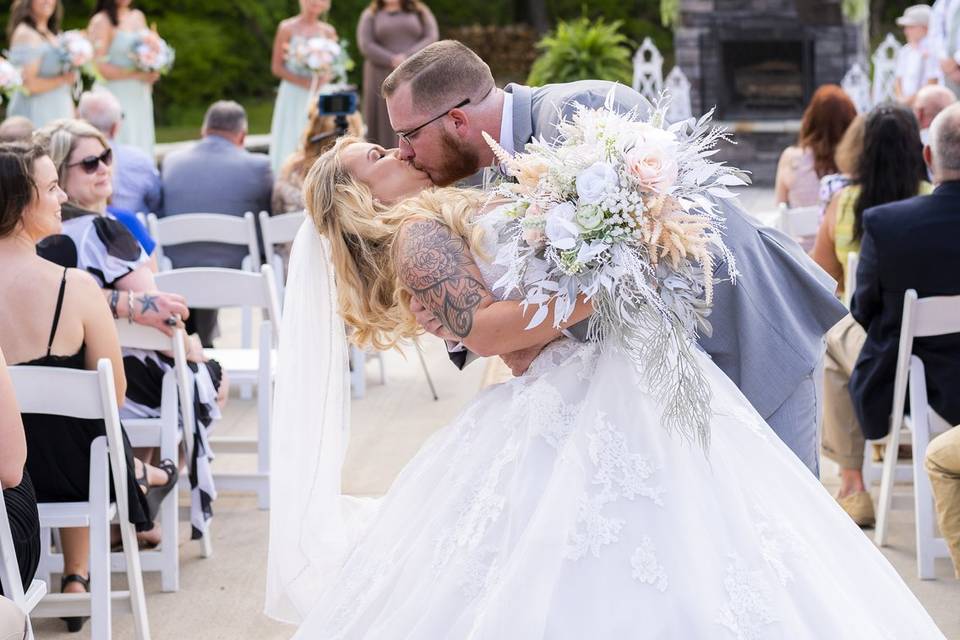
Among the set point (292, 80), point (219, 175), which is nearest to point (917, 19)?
point (292, 80)

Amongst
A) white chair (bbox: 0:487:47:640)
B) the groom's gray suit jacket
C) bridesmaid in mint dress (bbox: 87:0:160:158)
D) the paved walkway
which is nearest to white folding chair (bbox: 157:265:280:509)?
the paved walkway

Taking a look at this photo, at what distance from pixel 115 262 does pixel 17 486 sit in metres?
1.44

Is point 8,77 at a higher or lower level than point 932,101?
higher

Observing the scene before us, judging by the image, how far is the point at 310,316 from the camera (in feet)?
11.6

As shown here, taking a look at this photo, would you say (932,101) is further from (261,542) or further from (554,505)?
(554,505)

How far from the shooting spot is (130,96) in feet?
38.8

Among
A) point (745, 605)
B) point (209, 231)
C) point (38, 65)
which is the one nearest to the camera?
point (745, 605)

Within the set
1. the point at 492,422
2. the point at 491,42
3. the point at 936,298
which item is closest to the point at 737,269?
the point at 492,422

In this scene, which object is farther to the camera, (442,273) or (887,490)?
(887,490)

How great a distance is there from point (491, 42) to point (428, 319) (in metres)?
21.2

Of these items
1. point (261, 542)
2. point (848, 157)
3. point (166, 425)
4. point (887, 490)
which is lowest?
point (261, 542)

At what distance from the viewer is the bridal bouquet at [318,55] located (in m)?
11.2

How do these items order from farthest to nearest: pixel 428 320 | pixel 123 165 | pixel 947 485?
pixel 123 165, pixel 947 485, pixel 428 320

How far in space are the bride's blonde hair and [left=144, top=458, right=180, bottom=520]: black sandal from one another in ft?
4.58
